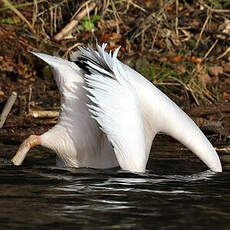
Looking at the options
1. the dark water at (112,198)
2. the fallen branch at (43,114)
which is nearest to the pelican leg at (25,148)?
the dark water at (112,198)

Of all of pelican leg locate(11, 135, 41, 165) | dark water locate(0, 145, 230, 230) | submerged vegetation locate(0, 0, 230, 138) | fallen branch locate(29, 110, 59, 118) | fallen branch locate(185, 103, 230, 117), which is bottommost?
dark water locate(0, 145, 230, 230)

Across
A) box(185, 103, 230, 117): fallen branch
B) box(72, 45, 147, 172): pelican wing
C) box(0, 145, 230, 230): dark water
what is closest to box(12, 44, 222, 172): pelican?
box(72, 45, 147, 172): pelican wing

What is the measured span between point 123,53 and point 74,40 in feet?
2.47

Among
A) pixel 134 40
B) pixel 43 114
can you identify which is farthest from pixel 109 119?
pixel 134 40

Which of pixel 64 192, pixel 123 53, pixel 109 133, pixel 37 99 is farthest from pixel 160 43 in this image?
pixel 64 192

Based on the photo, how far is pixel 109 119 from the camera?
4.90 meters

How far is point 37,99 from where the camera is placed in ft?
28.1

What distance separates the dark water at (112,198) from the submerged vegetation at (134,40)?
10.5 ft

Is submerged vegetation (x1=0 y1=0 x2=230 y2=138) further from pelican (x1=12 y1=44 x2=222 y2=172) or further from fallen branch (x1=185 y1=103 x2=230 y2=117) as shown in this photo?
pelican (x1=12 y1=44 x2=222 y2=172)

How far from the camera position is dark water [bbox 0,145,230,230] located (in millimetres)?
3508

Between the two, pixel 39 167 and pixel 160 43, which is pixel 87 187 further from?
pixel 160 43

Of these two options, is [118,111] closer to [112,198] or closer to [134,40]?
[112,198]

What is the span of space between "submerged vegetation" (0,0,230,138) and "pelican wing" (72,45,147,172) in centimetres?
334

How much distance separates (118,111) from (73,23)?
16.6ft
